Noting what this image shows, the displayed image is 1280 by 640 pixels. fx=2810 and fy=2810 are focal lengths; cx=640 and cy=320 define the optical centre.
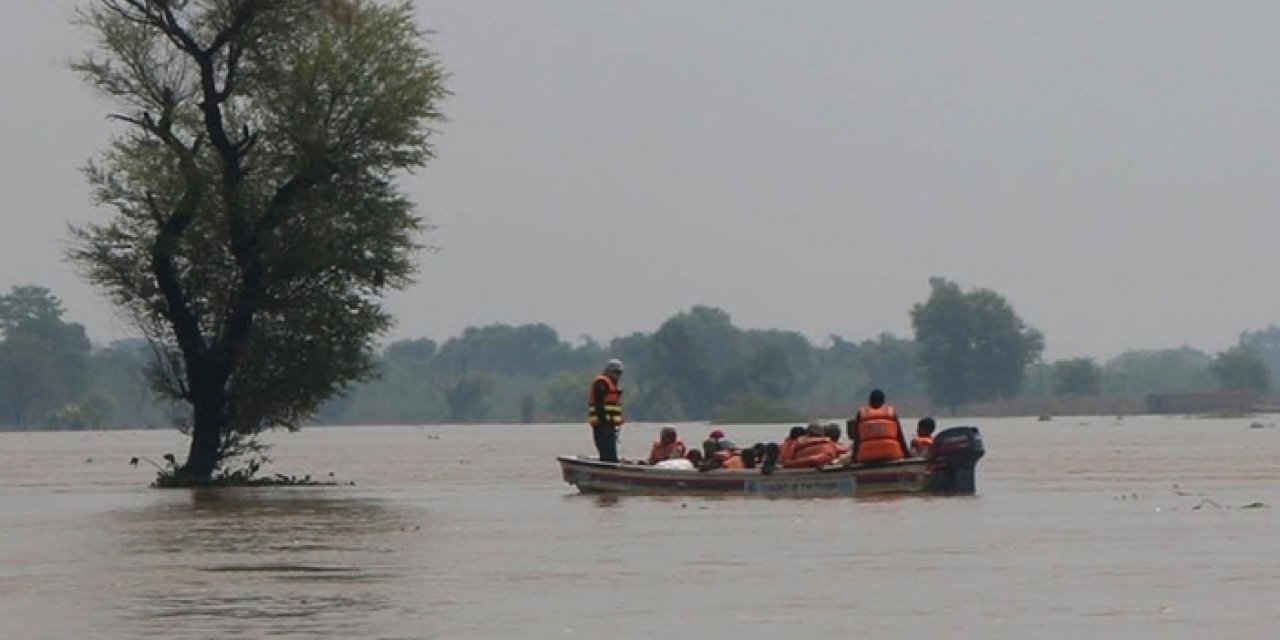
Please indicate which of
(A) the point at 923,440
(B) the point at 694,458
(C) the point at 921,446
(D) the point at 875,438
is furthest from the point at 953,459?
(B) the point at 694,458

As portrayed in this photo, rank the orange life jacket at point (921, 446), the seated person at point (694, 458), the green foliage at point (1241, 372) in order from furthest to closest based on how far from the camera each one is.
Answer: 1. the green foliage at point (1241, 372)
2. the seated person at point (694, 458)
3. the orange life jacket at point (921, 446)

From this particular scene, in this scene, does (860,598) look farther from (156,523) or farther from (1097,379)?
(1097,379)

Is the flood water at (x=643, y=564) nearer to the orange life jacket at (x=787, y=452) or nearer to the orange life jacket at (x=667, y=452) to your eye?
the orange life jacket at (x=787, y=452)

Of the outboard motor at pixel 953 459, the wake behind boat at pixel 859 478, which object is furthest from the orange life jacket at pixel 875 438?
the outboard motor at pixel 953 459

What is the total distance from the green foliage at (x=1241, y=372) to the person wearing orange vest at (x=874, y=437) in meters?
133

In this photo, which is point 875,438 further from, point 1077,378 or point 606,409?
point 1077,378

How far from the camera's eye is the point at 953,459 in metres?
35.1

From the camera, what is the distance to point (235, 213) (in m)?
43.0

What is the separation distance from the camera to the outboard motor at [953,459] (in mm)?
35062

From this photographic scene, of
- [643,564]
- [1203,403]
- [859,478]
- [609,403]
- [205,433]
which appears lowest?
[643,564]

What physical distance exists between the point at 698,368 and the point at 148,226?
401ft

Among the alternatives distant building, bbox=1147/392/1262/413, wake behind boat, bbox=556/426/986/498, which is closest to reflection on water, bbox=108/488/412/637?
wake behind boat, bbox=556/426/986/498

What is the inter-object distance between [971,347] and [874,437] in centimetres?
13306

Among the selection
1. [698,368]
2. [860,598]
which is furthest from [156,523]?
[698,368]
